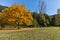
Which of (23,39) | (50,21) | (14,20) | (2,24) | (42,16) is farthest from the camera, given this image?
(50,21)

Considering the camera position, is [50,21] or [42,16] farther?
[50,21]

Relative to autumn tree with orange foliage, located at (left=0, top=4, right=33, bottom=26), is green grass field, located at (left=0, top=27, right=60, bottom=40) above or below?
below

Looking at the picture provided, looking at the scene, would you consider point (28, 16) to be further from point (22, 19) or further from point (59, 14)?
point (59, 14)

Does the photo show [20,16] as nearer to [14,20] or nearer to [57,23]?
[14,20]

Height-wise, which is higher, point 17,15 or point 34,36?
point 17,15

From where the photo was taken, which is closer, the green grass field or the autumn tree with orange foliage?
the green grass field

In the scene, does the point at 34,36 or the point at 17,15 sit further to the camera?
the point at 17,15

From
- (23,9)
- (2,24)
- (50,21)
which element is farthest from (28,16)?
(50,21)

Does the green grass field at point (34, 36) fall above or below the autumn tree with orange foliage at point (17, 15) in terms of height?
below

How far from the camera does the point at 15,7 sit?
4753cm

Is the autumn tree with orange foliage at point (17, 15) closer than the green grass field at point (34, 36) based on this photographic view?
No

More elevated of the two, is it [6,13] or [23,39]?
[6,13]

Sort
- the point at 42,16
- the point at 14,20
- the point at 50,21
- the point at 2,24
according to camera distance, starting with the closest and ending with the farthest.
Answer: the point at 14,20
the point at 2,24
the point at 42,16
the point at 50,21

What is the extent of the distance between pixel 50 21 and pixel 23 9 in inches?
1005
